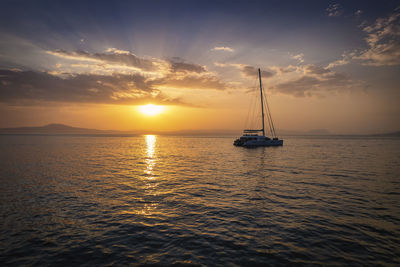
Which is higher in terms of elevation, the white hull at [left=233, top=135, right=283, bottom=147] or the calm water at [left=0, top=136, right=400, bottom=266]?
the white hull at [left=233, top=135, right=283, bottom=147]

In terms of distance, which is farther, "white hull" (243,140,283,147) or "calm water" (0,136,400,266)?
"white hull" (243,140,283,147)

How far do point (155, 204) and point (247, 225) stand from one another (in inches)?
251

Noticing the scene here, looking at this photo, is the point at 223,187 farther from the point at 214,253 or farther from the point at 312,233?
the point at 214,253

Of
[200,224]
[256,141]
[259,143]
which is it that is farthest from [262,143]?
[200,224]

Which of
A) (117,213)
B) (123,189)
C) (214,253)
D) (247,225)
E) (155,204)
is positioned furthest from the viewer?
(123,189)

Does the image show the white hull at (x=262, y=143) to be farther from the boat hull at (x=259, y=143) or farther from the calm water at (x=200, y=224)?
the calm water at (x=200, y=224)

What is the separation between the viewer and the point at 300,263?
A: 21.6 ft

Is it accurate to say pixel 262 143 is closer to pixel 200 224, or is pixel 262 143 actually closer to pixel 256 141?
pixel 256 141

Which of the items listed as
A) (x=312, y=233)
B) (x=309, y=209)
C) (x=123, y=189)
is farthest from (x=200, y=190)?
(x=312, y=233)

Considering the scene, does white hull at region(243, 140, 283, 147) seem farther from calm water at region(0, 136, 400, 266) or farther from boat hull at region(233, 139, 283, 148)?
calm water at region(0, 136, 400, 266)

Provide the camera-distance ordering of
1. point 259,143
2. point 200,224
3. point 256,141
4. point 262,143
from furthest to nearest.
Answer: point 262,143 → point 259,143 → point 256,141 → point 200,224

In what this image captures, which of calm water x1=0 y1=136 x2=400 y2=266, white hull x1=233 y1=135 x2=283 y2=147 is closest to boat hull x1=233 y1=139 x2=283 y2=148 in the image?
white hull x1=233 y1=135 x2=283 y2=147

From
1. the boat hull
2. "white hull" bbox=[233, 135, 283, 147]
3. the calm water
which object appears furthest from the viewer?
"white hull" bbox=[233, 135, 283, 147]

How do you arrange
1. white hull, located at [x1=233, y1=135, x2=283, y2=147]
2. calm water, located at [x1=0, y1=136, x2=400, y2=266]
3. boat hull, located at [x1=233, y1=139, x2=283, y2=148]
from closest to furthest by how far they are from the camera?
1. calm water, located at [x1=0, y1=136, x2=400, y2=266]
2. boat hull, located at [x1=233, y1=139, x2=283, y2=148]
3. white hull, located at [x1=233, y1=135, x2=283, y2=147]
